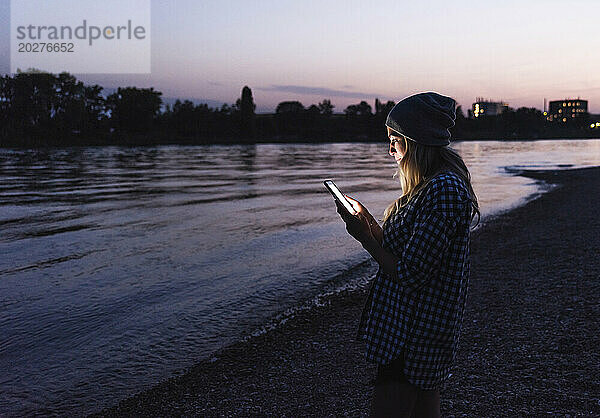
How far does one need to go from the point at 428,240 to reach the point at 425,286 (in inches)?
10.5

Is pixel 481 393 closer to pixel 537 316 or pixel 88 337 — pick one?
pixel 537 316

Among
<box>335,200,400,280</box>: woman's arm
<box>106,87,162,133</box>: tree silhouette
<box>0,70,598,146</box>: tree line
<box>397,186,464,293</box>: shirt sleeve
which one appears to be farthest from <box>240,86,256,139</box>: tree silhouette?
<box>397,186,464,293</box>: shirt sleeve

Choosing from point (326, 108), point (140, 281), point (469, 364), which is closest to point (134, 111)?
point (326, 108)

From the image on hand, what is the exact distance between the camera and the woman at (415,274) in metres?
2.28

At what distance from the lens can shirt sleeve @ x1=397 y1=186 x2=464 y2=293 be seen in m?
2.19

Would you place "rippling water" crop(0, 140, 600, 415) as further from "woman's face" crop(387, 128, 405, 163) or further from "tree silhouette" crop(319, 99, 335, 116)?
"tree silhouette" crop(319, 99, 335, 116)

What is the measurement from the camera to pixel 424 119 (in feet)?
7.74

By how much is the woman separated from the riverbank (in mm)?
2279

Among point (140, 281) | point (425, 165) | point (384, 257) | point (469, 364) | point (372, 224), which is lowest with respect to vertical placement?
point (140, 281)

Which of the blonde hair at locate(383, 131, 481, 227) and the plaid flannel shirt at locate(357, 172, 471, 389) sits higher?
the blonde hair at locate(383, 131, 481, 227)

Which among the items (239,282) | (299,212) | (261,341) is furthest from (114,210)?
(261,341)

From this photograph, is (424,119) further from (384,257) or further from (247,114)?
(247,114)

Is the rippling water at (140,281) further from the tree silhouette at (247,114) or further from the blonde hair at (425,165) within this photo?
the tree silhouette at (247,114)

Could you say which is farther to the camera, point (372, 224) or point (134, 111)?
point (134, 111)
